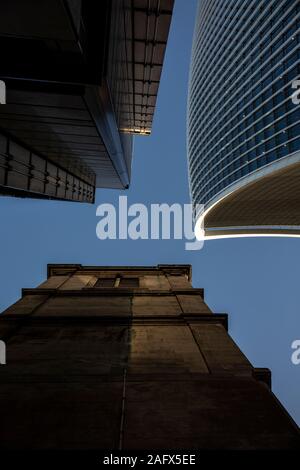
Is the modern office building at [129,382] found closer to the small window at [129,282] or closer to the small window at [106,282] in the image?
the small window at [106,282]

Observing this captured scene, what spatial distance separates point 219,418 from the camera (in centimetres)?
750

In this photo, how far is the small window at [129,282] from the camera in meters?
26.3

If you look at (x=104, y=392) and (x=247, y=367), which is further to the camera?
(x=247, y=367)

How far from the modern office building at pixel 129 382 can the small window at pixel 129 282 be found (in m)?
6.95

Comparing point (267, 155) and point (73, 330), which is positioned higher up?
point (267, 155)

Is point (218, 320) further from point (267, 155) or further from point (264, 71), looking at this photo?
point (264, 71)

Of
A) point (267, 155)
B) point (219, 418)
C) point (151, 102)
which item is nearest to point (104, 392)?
point (219, 418)

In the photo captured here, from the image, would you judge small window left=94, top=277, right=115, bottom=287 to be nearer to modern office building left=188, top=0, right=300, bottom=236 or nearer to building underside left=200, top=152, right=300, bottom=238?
building underside left=200, top=152, right=300, bottom=238

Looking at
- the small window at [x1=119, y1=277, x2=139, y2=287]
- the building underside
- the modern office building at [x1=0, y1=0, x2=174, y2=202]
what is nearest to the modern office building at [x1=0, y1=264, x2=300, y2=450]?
the small window at [x1=119, y1=277, x2=139, y2=287]

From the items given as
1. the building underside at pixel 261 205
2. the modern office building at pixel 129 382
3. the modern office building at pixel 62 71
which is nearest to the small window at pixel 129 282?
the modern office building at pixel 129 382

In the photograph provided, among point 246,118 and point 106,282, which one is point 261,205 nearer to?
point 246,118

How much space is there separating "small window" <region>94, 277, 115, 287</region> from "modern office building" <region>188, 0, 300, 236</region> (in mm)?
39705

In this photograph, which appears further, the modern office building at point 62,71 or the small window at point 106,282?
the small window at point 106,282

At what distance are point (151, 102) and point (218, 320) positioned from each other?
21935 millimetres
